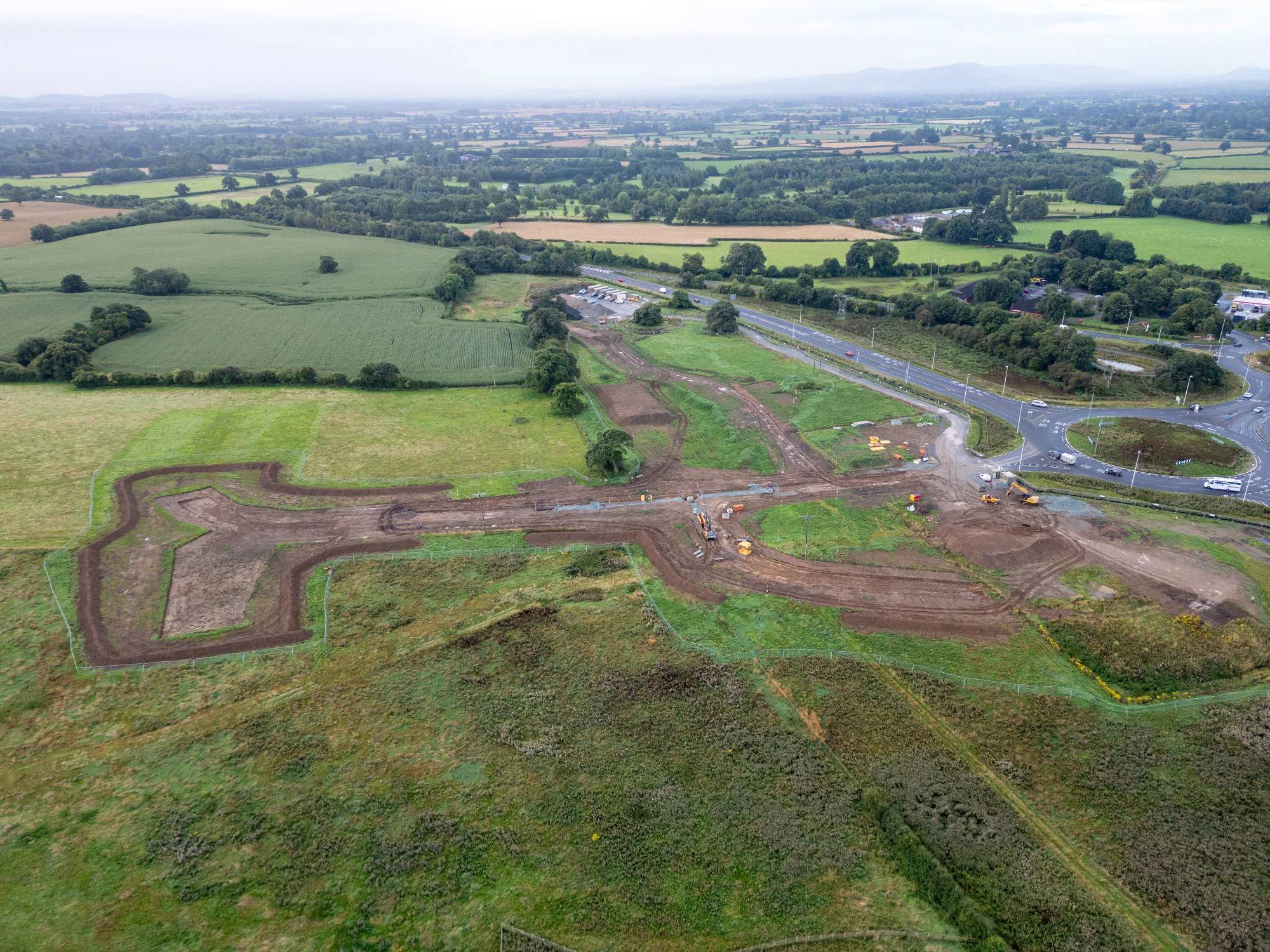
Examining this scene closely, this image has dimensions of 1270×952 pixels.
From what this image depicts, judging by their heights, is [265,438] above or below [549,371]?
below

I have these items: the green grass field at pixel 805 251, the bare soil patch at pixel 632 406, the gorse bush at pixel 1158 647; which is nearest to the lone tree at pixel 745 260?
the green grass field at pixel 805 251

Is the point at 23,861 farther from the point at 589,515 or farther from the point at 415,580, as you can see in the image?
the point at 589,515

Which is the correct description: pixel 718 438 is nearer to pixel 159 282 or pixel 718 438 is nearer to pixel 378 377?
pixel 378 377

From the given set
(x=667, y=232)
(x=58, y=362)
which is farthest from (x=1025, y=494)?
(x=667, y=232)

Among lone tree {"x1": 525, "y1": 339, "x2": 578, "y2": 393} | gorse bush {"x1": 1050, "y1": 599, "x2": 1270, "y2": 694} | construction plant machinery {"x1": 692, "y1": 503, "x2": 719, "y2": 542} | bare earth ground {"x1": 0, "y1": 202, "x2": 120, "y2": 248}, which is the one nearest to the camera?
gorse bush {"x1": 1050, "y1": 599, "x2": 1270, "y2": 694}

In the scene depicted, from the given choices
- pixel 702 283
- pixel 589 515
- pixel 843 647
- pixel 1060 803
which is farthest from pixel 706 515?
pixel 702 283

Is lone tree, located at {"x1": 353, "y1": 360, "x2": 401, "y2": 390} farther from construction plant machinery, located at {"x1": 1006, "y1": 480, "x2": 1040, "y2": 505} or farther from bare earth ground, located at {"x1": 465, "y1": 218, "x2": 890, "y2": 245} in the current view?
bare earth ground, located at {"x1": 465, "y1": 218, "x2": 890, "y2": 245}

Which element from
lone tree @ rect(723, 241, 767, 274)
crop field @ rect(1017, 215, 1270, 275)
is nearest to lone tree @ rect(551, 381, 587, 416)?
lone tree @ rect(723, 241, 767, 274)
